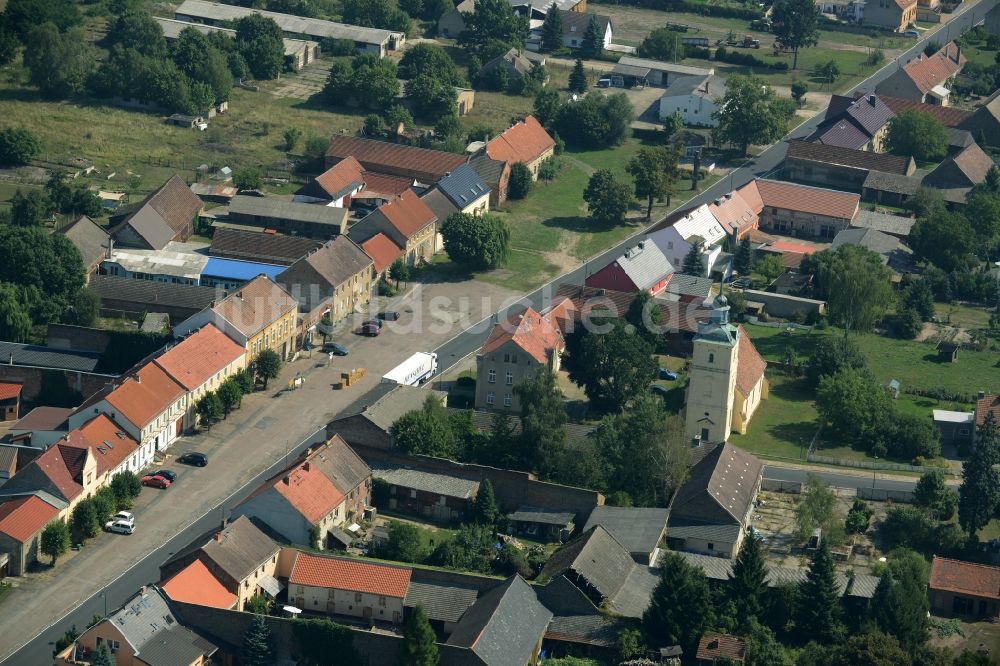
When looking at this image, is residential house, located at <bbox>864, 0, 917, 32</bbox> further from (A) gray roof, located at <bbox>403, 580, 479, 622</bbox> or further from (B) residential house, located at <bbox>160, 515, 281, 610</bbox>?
(B) residential house, located at <bbox>160, 515, 281, 610</bbox>

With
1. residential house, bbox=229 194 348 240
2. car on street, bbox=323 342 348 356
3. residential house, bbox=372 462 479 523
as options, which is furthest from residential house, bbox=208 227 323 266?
residential house, bbox=372 462 479 523

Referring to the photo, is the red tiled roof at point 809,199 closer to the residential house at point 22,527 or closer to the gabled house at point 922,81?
the gabled house at point 922,81

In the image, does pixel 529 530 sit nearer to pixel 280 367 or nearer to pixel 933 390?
pixel 280 367

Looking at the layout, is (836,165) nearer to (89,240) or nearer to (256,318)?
(256,318)

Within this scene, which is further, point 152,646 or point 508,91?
point 508,91

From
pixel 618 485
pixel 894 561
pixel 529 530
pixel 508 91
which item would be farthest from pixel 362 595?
pixel 508 91

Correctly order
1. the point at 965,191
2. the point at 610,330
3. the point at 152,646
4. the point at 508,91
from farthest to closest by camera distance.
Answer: the point at 508,91 → the point at 965,191 → the point at 610,330 → the point at 152,646

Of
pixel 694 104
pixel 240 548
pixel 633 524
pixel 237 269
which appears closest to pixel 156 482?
pixel 240 548
